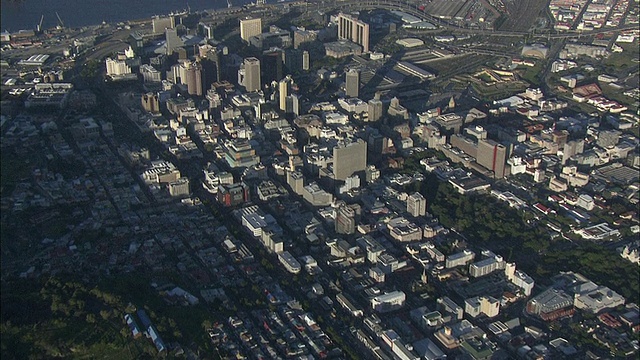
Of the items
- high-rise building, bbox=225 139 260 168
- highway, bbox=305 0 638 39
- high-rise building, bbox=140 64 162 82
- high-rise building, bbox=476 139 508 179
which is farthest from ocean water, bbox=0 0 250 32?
high-rise building, bbox=476 139 508 179

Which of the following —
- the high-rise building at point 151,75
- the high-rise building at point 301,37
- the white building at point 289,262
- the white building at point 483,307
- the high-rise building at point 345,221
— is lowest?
the white building at point 483,307

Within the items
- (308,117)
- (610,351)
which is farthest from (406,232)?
(308,117)

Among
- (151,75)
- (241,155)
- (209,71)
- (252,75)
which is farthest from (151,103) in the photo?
(241,155)

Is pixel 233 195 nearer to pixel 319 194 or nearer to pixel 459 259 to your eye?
pixel 319 194

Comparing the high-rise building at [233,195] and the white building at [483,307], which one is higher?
the high-rise building at [233,195]

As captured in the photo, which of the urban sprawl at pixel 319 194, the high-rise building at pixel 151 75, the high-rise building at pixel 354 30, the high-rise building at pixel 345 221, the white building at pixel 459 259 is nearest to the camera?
the urban sprawl at pixel 319 194

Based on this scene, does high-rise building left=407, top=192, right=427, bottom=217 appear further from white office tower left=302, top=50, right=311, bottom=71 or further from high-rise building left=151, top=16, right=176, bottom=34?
high-rise building left=151, top=16, right=176, bottom=34

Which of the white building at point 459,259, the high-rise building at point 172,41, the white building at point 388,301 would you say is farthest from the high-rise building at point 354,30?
the white building at point 388,301

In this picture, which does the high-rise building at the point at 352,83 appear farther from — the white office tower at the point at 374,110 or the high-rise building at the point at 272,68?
the high-rise building at the point at 272,68
